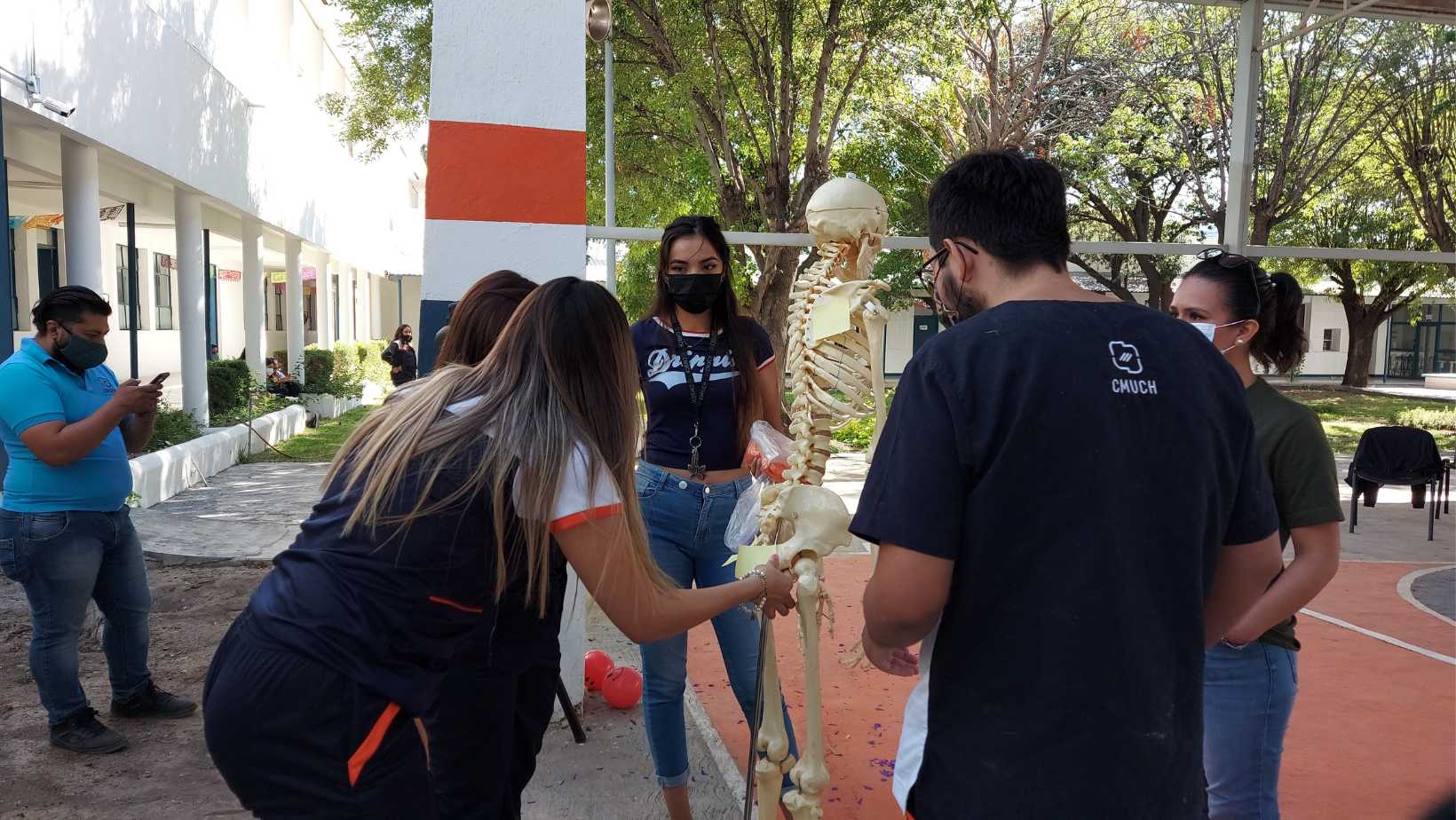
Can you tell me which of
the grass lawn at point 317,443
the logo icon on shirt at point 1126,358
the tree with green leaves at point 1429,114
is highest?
the tree with green leaves at point 1429,114

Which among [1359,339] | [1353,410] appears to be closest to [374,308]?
[1353,410]

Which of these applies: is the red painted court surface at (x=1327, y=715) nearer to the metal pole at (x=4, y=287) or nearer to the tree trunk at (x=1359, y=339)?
the metal pole at (x=4, y=287)

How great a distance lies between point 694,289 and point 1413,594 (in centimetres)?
632

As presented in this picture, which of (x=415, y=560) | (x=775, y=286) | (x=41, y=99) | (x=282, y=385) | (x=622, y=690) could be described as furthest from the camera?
(x=282, y=385)

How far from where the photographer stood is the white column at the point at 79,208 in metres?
9.27

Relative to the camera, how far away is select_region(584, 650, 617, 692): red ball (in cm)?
446

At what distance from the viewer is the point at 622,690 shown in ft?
14.1

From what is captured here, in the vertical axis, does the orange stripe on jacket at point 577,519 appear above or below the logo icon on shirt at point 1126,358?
below

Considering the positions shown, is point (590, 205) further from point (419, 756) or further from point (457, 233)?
point (419, 756)

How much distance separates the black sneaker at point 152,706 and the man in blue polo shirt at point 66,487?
Result: 28cm

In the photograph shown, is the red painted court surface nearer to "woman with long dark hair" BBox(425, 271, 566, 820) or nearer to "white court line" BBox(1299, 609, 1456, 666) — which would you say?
"white court line" BBox(1299, 609, 1456, 666)

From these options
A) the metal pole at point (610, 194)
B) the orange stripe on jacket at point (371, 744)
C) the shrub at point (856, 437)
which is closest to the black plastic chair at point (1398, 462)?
the shrub at point (856, 437)

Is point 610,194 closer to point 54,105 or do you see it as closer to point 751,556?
point 751,556

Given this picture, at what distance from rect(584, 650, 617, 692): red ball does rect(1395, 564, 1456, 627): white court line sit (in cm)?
533
